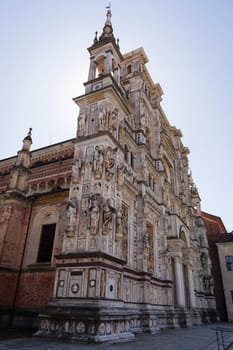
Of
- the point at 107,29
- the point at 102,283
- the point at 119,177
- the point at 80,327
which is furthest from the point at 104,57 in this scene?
the point at 80,327

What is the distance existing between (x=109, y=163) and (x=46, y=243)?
6.36m

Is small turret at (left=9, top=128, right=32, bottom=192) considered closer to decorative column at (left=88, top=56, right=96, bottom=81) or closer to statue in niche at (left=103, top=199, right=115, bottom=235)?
decorative column at (left=88, top=56, right=96, bottom=81)

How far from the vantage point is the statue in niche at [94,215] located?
10883 millimetres

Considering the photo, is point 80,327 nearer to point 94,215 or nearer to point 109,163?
point 94,215

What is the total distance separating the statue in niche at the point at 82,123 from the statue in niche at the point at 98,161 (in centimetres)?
183

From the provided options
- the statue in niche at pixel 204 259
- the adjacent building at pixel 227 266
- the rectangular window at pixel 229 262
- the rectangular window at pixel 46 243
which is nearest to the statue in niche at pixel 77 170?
the rectangular window at pixel 46 243

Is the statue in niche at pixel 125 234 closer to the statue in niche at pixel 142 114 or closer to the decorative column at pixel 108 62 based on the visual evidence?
the statue in niche at pixel 142 114

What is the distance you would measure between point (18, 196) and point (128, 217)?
22.3 feet

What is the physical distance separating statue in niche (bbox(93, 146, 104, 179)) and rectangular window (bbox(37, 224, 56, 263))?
514 cm

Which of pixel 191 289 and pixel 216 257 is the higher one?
pixel 216 257

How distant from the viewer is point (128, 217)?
1566 centimetres

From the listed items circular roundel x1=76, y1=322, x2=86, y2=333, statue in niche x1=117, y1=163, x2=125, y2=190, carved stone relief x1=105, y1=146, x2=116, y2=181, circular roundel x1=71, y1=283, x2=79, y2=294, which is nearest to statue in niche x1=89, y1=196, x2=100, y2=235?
carved stone relief x1=105, y1=146, x2=116, y2=181

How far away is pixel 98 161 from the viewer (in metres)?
12.6

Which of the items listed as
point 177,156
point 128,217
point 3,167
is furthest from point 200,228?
point 3,167
